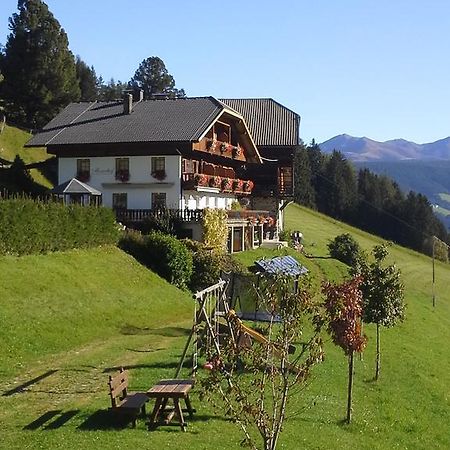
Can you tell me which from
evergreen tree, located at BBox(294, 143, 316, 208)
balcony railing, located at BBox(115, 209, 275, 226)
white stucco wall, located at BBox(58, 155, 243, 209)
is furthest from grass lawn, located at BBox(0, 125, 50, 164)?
evergreen tree, located at BBox(294, 143, 316, 208)

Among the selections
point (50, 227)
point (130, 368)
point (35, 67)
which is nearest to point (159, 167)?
point (50, 227)

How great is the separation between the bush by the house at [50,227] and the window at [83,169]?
1306 centimetres

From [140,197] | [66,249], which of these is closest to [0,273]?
[66,249]

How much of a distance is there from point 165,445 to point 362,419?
6801mm

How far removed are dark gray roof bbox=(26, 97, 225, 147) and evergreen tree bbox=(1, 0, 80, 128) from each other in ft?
56.1

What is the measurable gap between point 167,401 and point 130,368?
456 cm

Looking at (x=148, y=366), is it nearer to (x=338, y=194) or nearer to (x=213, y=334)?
(x=213, y=334)

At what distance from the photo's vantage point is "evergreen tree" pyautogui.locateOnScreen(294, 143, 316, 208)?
118m

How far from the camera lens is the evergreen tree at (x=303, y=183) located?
11831 centimetres

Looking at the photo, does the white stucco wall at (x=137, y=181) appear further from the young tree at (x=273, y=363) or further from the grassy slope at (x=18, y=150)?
the young tree at (x=273, y=363)

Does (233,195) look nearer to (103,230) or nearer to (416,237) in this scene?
(103,230)

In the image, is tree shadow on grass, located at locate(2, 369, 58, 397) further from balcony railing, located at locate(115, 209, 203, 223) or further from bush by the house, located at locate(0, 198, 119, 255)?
balcony railing, located at locate(115, 209, 203, 223)

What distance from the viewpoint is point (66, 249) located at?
3253 centimetres

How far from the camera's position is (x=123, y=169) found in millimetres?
48750
